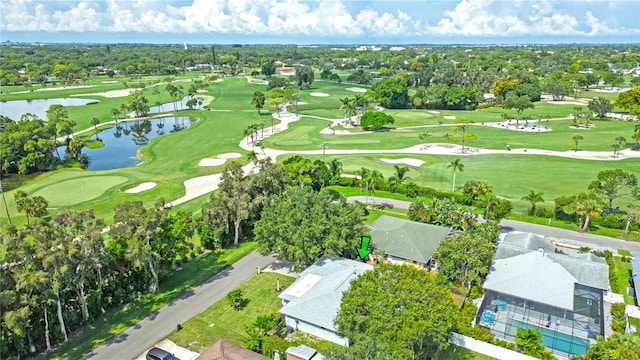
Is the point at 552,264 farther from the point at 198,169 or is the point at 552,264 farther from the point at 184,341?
the point at 198,169

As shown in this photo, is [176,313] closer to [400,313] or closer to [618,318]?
[400,313]

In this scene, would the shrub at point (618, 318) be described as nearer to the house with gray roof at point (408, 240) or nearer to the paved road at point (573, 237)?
the paved road at point (573, 237)

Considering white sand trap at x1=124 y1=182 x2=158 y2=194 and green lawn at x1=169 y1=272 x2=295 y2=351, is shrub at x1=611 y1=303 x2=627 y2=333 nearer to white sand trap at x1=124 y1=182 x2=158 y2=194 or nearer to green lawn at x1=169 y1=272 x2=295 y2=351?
green lawn at x1=169 y1=272 x2=295 y2=351

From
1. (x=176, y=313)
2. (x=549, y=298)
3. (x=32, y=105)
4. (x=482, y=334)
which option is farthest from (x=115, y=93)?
(x=549, y=298)

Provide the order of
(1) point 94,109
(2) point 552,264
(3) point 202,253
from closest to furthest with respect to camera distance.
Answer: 1. (2) point 552,264
2. (3) point 202,253
3. (1) point 94,109

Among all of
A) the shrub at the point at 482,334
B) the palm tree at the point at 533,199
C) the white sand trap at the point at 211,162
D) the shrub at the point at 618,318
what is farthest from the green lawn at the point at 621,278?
the white sand trap at the point at 211,162

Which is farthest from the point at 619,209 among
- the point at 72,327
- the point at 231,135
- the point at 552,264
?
the point at 231,135

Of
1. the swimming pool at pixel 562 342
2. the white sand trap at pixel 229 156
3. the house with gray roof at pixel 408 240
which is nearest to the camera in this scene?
the swimming pool at pixel 562 342
